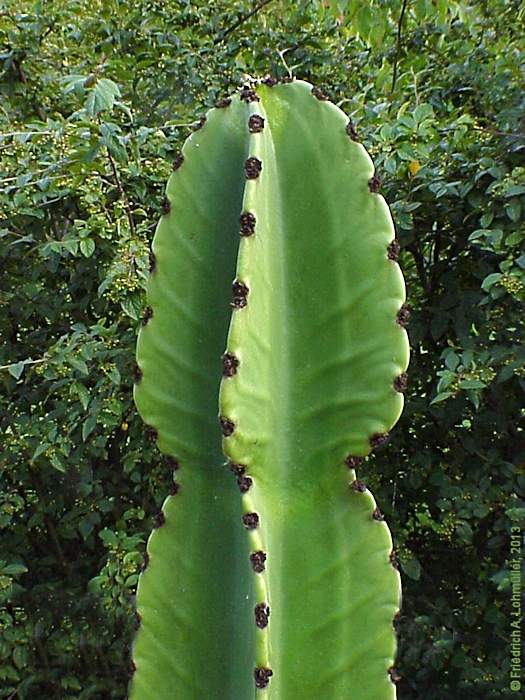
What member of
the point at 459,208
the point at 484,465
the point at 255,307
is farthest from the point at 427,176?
the point at 255,307

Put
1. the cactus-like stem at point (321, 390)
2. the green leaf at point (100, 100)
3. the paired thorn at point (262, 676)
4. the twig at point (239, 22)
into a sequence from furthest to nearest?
1. the twig at point (239, 22)
2. the green leaf at point (100, 100)
3. the cactus-like stem at point (321, 390)
4. the paired thorn at point (262, 676)

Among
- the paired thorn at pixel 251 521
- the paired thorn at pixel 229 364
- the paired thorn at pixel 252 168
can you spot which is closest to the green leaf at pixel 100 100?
the paired thorn at pixel 252 168

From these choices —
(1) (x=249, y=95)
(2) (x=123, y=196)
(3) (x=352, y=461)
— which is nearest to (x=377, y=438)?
(3) (x=352, y=461)

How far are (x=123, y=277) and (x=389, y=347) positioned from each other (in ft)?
2.29

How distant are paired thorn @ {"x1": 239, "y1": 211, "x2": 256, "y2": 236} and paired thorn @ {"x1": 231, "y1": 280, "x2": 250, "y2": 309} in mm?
55

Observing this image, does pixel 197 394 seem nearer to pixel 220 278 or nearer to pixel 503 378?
pixel 220 278

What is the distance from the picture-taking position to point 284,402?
89 cm

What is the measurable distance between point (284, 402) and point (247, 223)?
0.69 feet

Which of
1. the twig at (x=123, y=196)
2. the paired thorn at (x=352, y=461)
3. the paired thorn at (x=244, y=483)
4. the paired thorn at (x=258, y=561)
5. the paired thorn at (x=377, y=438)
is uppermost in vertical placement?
the twig at (x=123, y=196)

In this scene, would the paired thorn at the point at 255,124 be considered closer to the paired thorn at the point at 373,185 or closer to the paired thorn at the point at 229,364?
the paired thorn at the point at 373,185

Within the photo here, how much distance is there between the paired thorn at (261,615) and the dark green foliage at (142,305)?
702 millimetres

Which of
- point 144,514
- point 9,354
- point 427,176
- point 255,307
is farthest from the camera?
point 9,354

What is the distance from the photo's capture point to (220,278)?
0.89 m

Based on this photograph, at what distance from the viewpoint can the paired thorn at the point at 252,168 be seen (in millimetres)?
835
